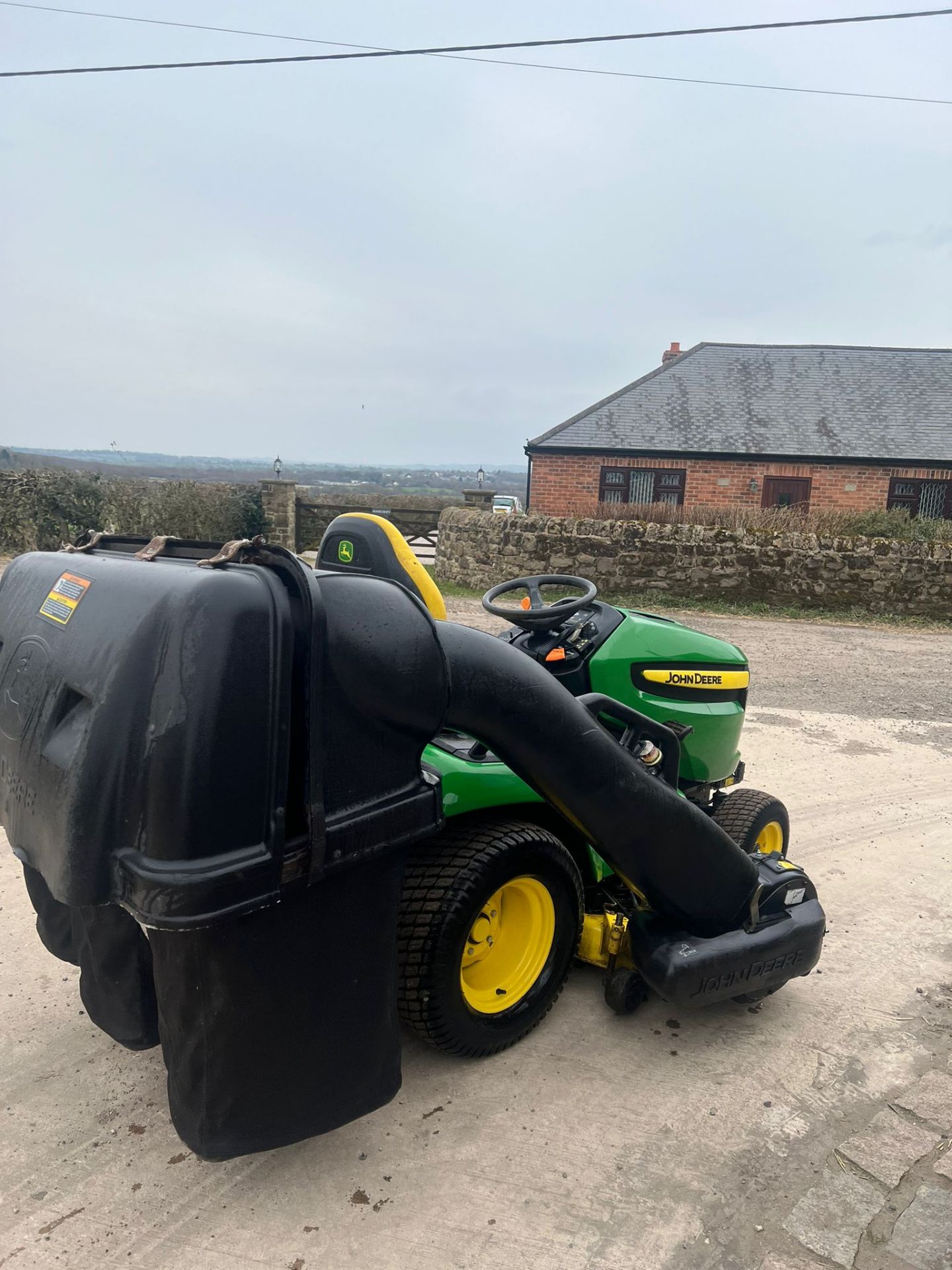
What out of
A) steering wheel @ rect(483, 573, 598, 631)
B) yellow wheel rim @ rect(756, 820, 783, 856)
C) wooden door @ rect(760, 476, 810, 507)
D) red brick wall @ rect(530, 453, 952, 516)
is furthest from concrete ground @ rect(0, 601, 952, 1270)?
wooden door @ rect(760, 476, 810, 507)

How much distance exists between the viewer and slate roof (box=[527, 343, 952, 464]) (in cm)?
1788

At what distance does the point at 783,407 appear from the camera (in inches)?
745

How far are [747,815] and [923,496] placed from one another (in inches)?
670

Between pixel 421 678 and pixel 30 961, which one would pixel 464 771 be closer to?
pixel 421 678

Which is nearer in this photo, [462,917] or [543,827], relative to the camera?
[462,917]

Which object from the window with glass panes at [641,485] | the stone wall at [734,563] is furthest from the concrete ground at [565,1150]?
the window with glass panes at [641,485]

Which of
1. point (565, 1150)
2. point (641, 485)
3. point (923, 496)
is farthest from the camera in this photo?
point (641, 485)

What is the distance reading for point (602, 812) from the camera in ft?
7.34

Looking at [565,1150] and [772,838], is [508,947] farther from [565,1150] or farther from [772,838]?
[772,838]

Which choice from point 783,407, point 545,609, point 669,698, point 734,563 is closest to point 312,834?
point 545,609

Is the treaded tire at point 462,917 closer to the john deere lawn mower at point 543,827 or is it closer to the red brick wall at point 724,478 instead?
the john deere lawn mower at point 543,827

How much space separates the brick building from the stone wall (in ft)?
18.9

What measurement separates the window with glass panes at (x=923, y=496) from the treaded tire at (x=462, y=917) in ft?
57.6

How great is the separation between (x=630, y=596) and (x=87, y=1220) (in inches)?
438
